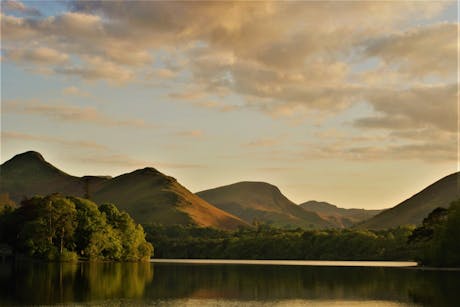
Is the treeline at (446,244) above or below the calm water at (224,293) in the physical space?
above

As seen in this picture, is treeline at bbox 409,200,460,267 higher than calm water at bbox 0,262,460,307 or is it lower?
higher

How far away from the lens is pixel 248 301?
8006 cm

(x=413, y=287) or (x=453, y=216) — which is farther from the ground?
(x=453, y=216)

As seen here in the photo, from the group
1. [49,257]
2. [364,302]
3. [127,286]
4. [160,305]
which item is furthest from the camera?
[49,257]

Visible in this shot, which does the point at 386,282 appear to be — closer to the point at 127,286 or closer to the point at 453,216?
the point at 127,286

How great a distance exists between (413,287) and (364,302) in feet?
82.5

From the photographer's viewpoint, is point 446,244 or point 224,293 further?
point 446,244

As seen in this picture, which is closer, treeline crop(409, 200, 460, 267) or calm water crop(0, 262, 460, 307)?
calm water crop(0, 262, 460, 307)

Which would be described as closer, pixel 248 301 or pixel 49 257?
pixel 248 301

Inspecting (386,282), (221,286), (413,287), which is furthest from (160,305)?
Answer: (386,282)

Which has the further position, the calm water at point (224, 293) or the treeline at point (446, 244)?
the treeline at point (446, 244)

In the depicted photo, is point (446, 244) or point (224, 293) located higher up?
point (446, 244)

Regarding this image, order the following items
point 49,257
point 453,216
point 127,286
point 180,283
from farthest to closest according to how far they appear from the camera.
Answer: point 49,257, point 453,216, point 180,283, point 127,286

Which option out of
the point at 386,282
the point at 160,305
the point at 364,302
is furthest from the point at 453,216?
the point at 160,305
